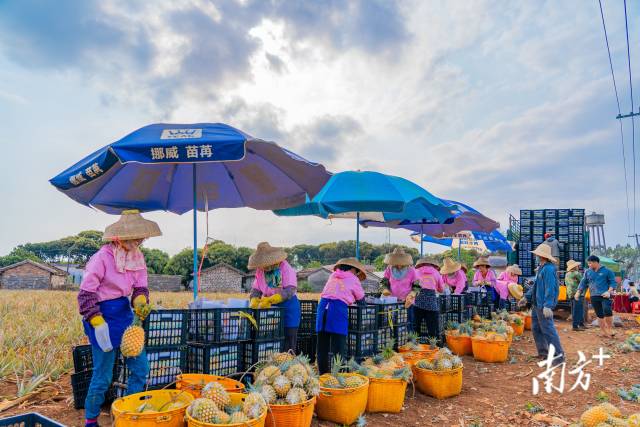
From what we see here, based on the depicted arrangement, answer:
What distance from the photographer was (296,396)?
378cm

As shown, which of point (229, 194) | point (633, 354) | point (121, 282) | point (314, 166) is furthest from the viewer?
point (633, 354)

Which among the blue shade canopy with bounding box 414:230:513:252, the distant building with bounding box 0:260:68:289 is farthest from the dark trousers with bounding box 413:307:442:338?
the distant building with bounding box 0:260:68:289

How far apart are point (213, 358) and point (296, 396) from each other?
1170 mm

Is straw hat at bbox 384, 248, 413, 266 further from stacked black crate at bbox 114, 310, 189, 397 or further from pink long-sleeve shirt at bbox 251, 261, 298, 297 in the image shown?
stacked black crate at bbox 114, 310, 189, 397

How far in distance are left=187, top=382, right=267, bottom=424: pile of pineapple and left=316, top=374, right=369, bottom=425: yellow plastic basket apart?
3.95 feet

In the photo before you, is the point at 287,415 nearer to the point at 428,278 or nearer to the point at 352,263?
the point at 352,263

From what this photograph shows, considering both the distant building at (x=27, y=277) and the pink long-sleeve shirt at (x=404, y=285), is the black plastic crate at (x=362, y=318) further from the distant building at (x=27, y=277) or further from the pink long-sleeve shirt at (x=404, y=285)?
the distant building at (x=27, y=277)

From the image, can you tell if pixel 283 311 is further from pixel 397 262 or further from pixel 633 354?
pixel 633 354

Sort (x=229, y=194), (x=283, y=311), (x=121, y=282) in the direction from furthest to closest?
1. (x=229, y=194)
2. (x=283, y=311)
3. (x=121, y=282)

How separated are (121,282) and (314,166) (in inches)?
106

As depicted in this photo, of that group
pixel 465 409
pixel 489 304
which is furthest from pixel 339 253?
pixel 465 409

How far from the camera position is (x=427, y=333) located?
313 inches

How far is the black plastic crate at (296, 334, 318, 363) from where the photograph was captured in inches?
252

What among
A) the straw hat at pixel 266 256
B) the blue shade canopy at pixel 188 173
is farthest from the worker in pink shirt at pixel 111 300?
the straw hat at pixel 266 256
